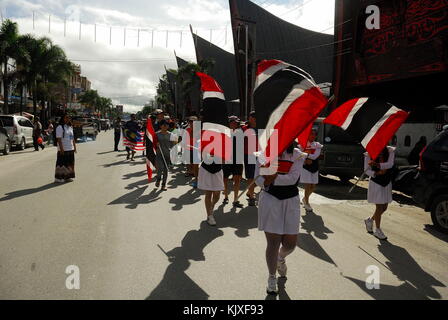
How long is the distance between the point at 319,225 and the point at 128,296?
3.78 metres

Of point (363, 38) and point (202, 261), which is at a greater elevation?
point (363, 38)

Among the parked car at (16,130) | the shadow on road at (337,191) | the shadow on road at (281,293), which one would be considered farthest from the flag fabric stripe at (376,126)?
the parked car at (16,130)

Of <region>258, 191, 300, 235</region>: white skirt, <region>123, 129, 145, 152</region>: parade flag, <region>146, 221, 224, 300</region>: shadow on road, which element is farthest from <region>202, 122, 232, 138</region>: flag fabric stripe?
<region>123, 129, 145, 152</region>: parade flag

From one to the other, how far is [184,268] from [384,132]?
3506 mm

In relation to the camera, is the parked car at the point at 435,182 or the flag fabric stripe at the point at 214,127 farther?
the parked car at the point at 435,182

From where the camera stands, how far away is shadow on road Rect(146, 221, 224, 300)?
10.9 ft

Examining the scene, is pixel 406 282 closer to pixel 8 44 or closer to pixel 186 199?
pixel 186 199

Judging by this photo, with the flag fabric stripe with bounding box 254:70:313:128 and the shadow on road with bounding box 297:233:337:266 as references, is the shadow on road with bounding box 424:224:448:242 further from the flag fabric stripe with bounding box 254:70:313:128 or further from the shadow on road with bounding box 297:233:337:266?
the flag fabric stripe with bounding box 254:70:313:128

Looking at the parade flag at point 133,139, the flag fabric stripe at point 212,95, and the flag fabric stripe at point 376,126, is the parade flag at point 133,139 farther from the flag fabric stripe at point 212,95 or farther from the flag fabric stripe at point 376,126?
the flag fabric stripe at point 376,126

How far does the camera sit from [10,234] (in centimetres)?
493

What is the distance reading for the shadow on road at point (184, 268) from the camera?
10.9 ft
